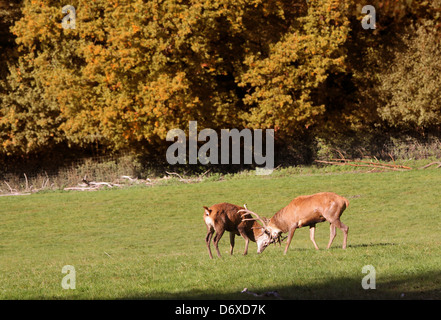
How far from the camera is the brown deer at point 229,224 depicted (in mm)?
15875

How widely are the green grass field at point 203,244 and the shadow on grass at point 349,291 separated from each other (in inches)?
0.7

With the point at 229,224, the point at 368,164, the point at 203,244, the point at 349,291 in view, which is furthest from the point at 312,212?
the point at 368,164

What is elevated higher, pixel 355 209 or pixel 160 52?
pixel 160 52

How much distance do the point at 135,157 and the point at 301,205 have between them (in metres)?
25.0

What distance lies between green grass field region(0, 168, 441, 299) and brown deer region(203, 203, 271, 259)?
17.5 inches

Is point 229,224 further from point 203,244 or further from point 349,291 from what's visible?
point 203,244

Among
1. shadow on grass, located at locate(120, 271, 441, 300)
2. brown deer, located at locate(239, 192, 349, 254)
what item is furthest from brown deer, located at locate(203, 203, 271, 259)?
shadow on grass, located at locate(120, 271, 441, 300)

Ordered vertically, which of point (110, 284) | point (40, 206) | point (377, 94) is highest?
point (377, 94)

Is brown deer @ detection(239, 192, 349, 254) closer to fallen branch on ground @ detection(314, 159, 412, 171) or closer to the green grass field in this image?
the green grass field

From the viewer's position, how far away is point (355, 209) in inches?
1101

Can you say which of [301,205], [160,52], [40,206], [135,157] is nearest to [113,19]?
[160,52]

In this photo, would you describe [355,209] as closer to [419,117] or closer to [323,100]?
[419,117]

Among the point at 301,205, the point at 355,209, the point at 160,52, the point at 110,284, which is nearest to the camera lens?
the point at 110,284

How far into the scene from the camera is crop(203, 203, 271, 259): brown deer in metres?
15.9
